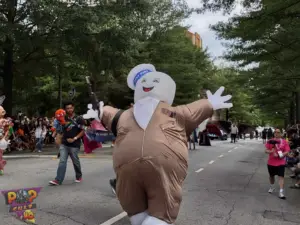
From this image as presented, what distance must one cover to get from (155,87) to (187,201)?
3407 mm

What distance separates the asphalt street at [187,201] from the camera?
5.46 meters

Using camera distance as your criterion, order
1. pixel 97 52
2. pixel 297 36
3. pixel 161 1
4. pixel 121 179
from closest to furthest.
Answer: pixel 121 179 → pixel 297 36 → pixel 97 52 → pixel 161 1

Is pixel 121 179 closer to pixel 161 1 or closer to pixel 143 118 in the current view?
pixel 143 118

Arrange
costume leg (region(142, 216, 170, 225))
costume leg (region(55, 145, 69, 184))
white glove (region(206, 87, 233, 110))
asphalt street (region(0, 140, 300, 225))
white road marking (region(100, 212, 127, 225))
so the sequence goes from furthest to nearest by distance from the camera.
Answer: costume leg (region(55, 145, 69, 184)) < asphalt street (region(0, 140, 300, 225)) < white road marking (region(100, 212, 127, 225)) < white glove (region(206, 87, 233, 110)) < costume leg (region(142, 216, 170, 225))

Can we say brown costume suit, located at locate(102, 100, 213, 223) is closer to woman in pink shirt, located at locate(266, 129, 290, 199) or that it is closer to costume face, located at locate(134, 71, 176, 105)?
costume face, located at locate(134, 71, 176, 105)

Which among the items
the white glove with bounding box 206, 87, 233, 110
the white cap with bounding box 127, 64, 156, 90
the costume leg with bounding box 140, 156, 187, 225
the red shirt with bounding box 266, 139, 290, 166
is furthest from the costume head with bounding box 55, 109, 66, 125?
the costume leg with bounding box 140, 156, 187, 225

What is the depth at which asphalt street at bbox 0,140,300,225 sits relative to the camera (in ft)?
17.9

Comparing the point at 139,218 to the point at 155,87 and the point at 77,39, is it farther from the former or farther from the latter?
the point at 77,39

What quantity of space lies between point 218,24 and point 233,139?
71.5 ft

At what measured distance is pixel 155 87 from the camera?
4012 mm

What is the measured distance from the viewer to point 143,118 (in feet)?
12.5

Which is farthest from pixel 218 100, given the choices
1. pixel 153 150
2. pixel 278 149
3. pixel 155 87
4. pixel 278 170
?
pixel 278 170

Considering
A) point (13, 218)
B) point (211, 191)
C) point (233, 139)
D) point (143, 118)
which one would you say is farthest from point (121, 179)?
point (233, 139)

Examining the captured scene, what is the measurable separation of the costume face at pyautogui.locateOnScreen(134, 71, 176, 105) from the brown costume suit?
0.15m
